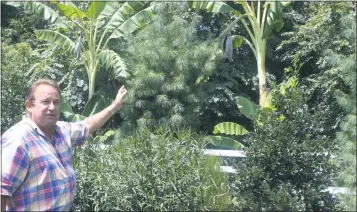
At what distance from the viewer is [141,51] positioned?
36.7 ft

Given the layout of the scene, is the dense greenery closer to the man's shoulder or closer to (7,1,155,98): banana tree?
(7,1,155,98): banana tree

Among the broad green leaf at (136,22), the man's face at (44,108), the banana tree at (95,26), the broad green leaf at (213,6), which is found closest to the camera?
the man's face at (44,108)

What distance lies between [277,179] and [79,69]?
28.0ft

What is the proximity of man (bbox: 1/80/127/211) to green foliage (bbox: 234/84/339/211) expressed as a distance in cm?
216

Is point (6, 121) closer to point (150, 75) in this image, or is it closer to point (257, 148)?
point (150, 75)

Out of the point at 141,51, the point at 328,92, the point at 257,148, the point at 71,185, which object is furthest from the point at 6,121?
the point at 71,185

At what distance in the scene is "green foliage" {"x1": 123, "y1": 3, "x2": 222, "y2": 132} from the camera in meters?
10.9

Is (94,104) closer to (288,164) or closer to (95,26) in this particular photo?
(95,26)

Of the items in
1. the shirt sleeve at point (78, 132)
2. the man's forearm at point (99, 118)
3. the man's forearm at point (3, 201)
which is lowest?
the man's forearm at point (3, 201)

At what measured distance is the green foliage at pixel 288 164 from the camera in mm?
5363

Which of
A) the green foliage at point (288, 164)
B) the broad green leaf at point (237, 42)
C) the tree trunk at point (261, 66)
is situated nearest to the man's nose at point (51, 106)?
the green foliage at point (288, 164)

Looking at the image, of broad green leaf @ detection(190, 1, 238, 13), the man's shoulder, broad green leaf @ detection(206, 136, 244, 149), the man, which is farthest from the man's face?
broad green leaf @ detection(190, 1, 238, 13)

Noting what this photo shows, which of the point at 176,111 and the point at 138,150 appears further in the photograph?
the point at 176,111

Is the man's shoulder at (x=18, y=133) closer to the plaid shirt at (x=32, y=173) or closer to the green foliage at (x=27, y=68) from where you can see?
the plaid shirt at (x=32, y=173)
